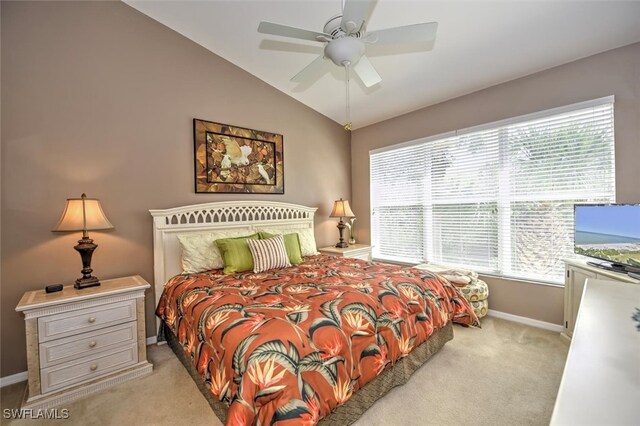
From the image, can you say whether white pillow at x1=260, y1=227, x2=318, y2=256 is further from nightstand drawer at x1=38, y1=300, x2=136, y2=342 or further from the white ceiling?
the white ceiling

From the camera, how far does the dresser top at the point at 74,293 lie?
6.34ft

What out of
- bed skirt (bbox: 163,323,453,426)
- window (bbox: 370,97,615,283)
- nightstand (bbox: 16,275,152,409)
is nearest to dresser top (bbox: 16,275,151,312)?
nightstand (bbox: 16,275,152,409)

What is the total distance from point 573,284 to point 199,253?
364cm

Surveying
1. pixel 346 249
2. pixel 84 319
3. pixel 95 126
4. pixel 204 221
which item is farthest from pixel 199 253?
pixel 346 249

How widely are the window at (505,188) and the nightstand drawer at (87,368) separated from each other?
3.63 metres

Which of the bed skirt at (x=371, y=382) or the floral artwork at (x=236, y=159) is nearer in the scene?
the bed skirt at (x=371, y=382)

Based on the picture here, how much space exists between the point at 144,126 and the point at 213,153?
0.73 metres

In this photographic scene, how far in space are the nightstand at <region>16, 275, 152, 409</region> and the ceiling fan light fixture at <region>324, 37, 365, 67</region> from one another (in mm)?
2416

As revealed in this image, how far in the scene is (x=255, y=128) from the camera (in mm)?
3707

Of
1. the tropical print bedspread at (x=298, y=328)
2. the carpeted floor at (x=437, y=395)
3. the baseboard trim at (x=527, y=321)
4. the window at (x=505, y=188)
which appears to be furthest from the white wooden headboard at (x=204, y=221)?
the baseboard trim at (x=527, y=321)

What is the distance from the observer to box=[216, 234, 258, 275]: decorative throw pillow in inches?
108

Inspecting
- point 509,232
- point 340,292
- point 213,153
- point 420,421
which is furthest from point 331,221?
point 420,421

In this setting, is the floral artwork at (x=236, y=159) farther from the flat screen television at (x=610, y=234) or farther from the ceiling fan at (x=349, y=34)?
the flat screen television at (x=610, y=234)

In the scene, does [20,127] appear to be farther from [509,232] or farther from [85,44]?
[509,232]
